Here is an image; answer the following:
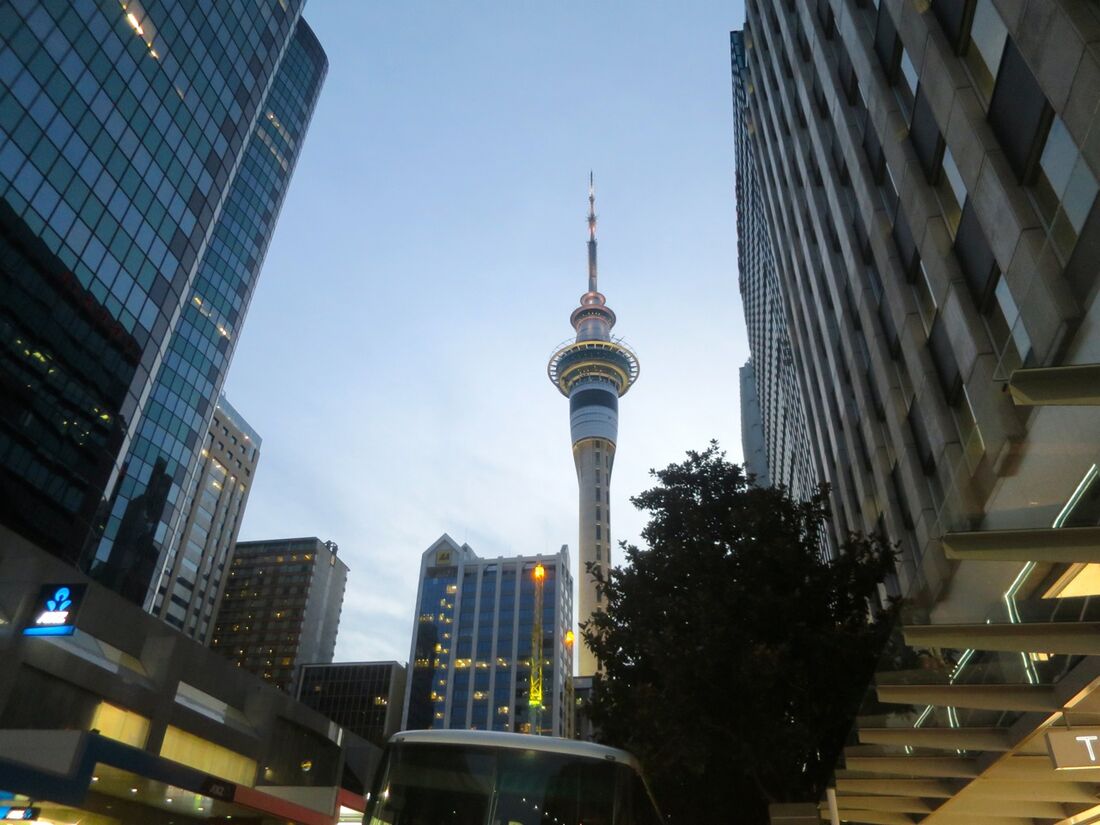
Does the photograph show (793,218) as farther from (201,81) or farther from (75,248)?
(201,81)

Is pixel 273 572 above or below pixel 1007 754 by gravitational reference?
above

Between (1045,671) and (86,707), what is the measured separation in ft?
86.1

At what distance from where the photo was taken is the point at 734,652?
711 inches

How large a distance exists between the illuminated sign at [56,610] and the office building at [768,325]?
1474 inches

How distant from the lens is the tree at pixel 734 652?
17516 mm

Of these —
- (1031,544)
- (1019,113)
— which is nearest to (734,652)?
(1031,544)

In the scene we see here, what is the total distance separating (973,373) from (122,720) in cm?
2764

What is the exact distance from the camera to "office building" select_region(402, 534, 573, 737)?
151125mm

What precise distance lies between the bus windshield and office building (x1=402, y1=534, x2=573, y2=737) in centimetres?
14186

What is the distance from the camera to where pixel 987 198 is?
568 inches

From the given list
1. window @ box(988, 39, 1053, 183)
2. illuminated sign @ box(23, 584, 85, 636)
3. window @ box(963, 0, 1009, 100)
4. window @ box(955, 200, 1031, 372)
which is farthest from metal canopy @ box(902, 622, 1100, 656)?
illuminated sign @ box(23, 584, 85, 636)

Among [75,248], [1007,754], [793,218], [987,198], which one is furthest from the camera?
[75,248]

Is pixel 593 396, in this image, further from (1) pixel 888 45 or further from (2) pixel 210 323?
(1) pixel 888 45

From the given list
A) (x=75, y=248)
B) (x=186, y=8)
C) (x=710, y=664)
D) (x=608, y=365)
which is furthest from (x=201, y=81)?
(x=608, y=365)
